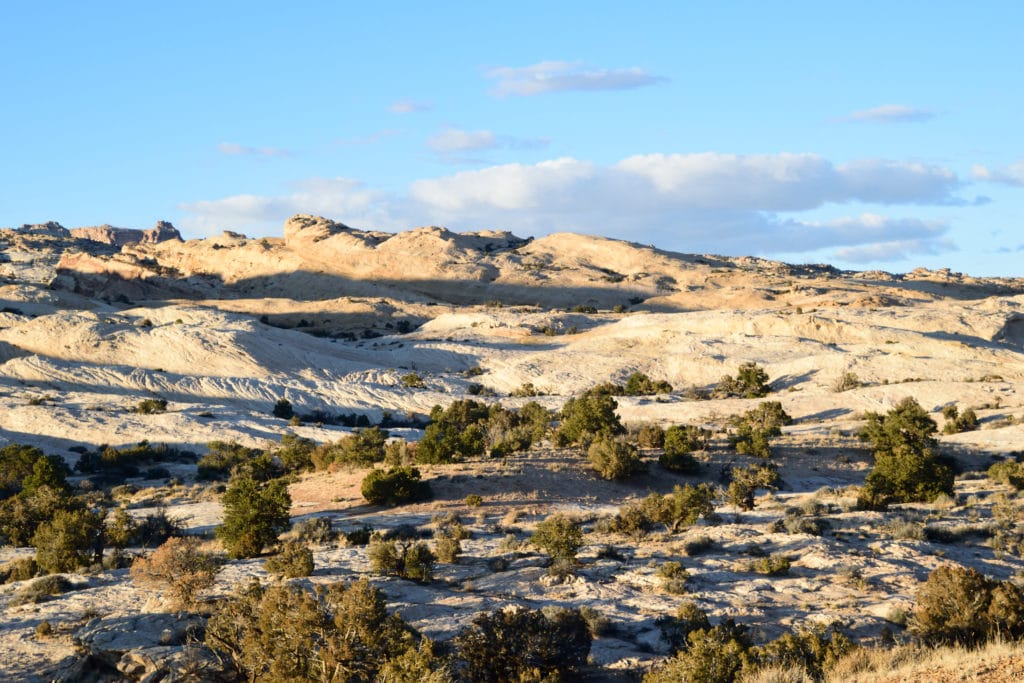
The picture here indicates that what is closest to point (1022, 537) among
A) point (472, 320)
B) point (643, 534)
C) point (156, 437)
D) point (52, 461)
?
point (643, 534)

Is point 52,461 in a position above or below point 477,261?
below

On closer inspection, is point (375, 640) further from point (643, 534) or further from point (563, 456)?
point (563, 456)

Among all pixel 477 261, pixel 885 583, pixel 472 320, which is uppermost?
pixel 477 261

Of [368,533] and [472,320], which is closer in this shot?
[368,533]

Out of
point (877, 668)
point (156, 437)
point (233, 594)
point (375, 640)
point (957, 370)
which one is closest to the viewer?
point (877, 668)

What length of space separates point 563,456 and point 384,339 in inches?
1916

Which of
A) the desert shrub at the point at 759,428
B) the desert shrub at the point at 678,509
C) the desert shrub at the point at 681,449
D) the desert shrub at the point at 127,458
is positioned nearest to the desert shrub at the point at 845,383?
the desert shrub at the point at 759,428

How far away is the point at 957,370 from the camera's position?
182ft

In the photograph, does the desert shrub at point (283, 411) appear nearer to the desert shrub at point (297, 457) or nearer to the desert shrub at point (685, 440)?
the desert shrub at point (297, 457)

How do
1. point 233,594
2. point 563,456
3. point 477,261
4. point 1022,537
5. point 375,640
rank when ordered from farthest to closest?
point 477,261 → point 563,456 → point 1022,537 → point 233,594 → point 375,640

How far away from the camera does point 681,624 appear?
16.2 meters

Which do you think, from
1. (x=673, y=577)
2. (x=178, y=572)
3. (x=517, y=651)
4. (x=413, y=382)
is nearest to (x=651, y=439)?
(x=673, y=577)

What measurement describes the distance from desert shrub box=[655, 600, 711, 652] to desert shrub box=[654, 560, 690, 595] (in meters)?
1.91

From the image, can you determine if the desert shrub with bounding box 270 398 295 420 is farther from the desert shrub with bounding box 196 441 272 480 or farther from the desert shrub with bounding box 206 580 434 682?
the desert shrub with bounding box 206 580 434 682
